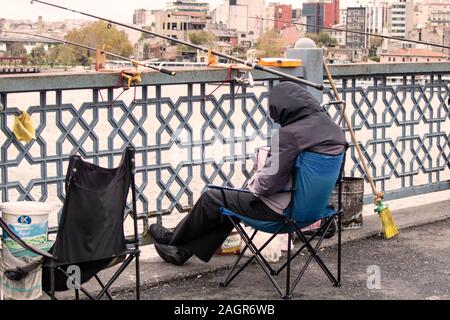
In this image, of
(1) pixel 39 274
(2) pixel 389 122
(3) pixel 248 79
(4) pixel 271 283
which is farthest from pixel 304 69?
(1) pixel 39 274

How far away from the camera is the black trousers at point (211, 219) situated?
524cm

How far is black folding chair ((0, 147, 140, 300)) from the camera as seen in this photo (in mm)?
4352

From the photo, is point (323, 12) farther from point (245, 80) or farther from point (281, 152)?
point (281, 152)

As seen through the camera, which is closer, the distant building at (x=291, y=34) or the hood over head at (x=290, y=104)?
the hood over head at (x=290, y=104)

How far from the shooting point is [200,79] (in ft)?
20.2

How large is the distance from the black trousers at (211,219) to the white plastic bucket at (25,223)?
1044 mm

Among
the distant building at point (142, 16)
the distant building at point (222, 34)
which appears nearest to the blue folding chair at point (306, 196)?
the distant building at point (142, 16)

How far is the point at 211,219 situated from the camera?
5.50 metres

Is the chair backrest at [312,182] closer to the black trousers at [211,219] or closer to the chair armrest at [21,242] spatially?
the black trousers at [211,219]

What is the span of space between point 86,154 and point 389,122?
2.82m

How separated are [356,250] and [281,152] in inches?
67.7

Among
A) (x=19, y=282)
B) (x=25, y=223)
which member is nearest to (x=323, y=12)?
(x=25, y=223)

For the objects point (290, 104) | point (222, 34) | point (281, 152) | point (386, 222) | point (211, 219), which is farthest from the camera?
point (222, 34)
